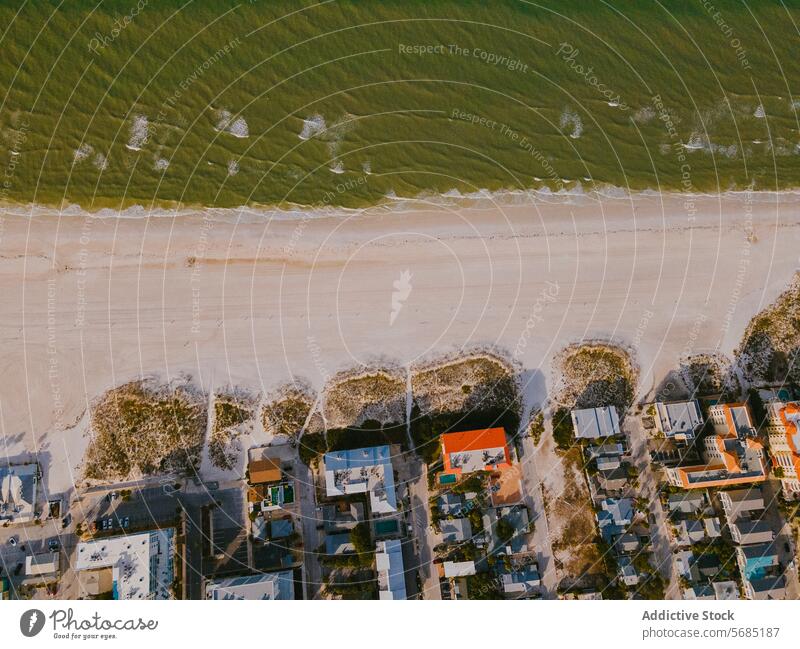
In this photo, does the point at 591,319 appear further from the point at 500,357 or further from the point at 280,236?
the point at 280,236

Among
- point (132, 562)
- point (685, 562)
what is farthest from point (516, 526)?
point (132, 562)

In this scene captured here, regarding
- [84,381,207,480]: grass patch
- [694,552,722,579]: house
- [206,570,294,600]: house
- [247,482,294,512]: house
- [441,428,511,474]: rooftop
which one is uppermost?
[84,381,207,480]: grass patch

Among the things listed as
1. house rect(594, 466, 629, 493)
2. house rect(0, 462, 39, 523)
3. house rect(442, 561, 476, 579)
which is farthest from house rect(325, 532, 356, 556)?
house rect(0, 462, 39, 523)

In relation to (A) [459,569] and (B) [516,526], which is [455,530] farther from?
(B) [516,526]

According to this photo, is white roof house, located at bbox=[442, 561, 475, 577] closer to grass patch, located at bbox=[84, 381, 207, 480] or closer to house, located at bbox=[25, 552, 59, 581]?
grass patch, located at bbox=[84, 381, 207, 480]

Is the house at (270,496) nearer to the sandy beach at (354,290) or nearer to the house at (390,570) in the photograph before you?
the sandy beach at (354,290)

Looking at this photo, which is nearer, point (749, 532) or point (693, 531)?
point (749, 532)
